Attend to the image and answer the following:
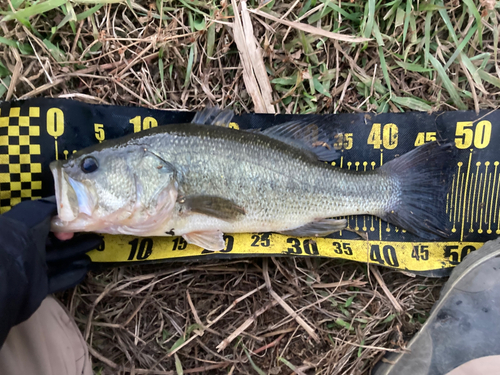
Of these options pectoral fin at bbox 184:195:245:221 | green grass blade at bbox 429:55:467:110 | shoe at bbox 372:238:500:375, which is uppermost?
green grass blade at bbox 429:55:467:110

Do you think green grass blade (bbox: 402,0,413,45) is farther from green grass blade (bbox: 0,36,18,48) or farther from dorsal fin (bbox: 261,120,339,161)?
green grass blade (bbox: 0,36,18,48)

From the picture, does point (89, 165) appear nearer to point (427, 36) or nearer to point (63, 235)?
point (63, 235)

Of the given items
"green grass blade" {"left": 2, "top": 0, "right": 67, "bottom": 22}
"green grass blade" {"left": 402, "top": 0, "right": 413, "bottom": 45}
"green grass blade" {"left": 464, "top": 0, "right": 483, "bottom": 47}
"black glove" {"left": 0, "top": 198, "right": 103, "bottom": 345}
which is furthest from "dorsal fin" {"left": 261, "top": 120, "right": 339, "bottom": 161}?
"green grass blade" {"left": 2, "top": 0, "right": 67, "bottom": 22}

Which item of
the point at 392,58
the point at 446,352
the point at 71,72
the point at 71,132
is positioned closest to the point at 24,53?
the point at 71,72

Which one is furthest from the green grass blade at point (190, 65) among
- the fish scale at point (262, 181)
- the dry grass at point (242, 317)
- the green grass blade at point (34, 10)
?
the dry grass at point (242, 317)

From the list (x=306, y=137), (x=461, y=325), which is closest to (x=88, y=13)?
(x=306, y=137)

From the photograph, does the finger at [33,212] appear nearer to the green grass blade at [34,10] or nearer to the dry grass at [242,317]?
the dry grass at [242,317]
